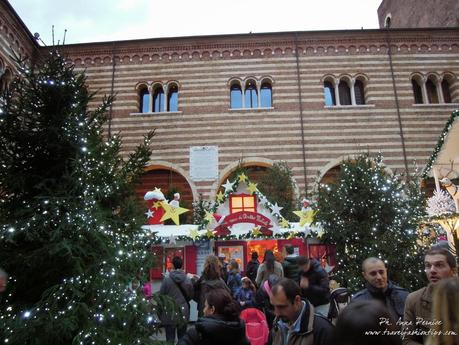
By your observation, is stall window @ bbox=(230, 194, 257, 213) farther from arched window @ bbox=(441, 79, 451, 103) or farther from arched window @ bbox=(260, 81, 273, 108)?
arched window @ bbox=(441, 79, 451, 103)

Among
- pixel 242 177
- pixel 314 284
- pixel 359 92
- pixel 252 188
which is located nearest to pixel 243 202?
pixel 252 188

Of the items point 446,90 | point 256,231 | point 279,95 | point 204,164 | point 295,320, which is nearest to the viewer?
→ point 295,320

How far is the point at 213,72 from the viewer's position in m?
17.3

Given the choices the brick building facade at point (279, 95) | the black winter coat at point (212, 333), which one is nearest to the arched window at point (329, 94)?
the brick building facade at point (279, 95)

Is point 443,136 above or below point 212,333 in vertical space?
above

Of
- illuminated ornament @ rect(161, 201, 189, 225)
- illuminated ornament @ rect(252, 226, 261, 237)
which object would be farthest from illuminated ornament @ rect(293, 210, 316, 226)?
illuminated ornament @ rect(161, 201, 189, 225)

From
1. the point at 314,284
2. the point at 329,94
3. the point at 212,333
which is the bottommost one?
the point at 212,333

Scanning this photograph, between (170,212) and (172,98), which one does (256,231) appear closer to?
(170,212)

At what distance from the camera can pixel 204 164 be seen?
637 inches

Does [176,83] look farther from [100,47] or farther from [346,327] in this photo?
Result: [346,327]

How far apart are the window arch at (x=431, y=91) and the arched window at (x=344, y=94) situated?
143 inches

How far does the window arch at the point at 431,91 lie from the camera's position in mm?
17375

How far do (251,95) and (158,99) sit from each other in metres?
4.35

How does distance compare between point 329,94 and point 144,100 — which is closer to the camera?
point 329,94
